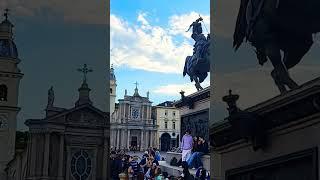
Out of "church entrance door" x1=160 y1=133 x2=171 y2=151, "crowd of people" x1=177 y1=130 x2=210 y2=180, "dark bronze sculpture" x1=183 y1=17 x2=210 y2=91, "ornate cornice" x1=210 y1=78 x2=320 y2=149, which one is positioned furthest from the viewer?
"church entrance door" x1=160 y1=133 x2=171 y2=151

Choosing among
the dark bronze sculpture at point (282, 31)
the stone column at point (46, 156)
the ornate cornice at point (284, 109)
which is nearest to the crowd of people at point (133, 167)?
the stone column at point (46, 156)

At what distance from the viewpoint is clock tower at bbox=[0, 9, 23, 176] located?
4547mm

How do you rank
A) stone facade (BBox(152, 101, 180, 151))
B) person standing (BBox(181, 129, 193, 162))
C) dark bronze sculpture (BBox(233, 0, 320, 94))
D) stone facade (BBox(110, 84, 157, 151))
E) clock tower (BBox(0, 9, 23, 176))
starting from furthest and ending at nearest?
stone facade (BBox(152, 101, 180, 151)) → person standing (BBox(181, 129, 193, 162)) → stone facade (BBox(110, 84, 157, 151)) → clock tower (BBox(0, 9, 23, 176)) → dark bronze sculpture (BBox(233, 0, 320, 94))

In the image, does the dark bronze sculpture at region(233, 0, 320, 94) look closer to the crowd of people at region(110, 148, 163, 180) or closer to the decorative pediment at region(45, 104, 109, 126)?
the decorative pediment at region(45, 104, 109, 126)

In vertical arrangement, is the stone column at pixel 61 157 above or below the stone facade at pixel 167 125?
below

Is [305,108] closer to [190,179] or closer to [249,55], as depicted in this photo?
[249,55]

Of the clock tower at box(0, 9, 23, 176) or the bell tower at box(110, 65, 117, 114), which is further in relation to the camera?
the bell tower at box(110, 65, 117, 114)

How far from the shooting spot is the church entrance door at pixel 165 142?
7177 mm

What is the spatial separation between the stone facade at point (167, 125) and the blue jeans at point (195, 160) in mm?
515

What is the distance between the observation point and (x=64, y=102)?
4.75 metres

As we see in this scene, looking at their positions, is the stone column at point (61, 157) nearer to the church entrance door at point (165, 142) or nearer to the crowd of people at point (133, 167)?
the crowd of people at point (133, 167)

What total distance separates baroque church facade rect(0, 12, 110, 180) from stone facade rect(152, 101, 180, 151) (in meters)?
1.36

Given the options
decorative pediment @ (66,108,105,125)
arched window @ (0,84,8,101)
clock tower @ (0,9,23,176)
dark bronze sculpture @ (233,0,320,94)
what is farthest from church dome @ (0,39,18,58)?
dark bronze sculpture @ (233,0,320,94)

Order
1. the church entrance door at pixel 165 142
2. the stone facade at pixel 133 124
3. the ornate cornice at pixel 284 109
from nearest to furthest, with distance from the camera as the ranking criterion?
the ornate cornice at pixel 284 109
the stone facade at pixel 133 124
the church entrance door at pixel 165 142
